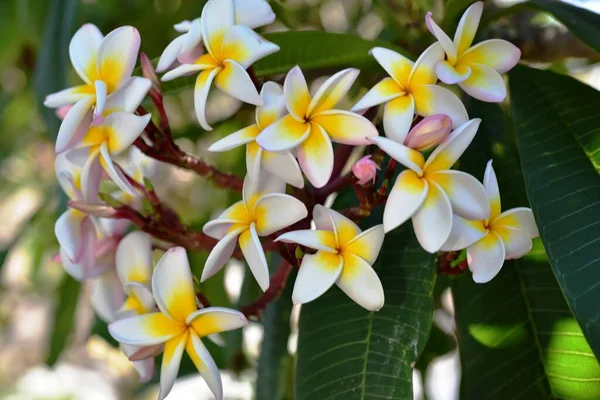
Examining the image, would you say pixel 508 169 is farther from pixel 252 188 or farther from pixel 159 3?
pixel 159 3

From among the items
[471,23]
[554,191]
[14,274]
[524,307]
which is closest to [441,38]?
[471,23]

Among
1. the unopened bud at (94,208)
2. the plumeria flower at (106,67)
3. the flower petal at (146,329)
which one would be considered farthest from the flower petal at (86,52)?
the flower petal at (146,329)

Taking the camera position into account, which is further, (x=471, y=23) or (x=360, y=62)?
(x=360, y=62)

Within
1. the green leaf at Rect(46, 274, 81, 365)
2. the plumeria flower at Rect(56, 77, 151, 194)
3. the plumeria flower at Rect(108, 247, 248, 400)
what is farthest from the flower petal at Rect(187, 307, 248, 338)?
the green leaf at Rect(46, 274, 81, 365)

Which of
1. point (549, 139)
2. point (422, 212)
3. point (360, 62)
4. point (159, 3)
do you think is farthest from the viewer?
point (159, 3)

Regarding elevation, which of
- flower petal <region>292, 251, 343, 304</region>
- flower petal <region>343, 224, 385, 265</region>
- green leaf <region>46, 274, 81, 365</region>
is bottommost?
green leaf <region>46, 274, 81, 365</region>

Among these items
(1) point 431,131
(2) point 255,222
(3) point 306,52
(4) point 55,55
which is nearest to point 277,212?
(2) point 255,222

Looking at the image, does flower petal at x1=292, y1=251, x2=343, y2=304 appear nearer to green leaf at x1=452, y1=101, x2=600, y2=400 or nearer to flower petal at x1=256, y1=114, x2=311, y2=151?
flower petal at x1=256, y1=114, x2=311, y2=151
